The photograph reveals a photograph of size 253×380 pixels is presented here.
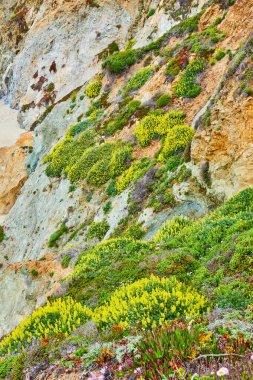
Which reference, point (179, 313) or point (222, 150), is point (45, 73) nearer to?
point (222, 150)

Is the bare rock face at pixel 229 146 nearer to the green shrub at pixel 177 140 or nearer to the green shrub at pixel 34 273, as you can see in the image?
the green shrub at pixel 177 140

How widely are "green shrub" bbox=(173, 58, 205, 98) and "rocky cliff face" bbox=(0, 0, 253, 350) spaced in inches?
15.0

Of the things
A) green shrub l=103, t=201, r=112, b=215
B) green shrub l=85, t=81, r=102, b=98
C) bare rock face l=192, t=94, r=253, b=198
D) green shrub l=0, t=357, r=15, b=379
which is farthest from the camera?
green shrub l=85, t=81, r=102, b=98

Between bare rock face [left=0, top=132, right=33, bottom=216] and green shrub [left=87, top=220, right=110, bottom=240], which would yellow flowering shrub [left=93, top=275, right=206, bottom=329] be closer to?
green shrub [left=87, top=220, right=110, bottom=240]

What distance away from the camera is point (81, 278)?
405 inches

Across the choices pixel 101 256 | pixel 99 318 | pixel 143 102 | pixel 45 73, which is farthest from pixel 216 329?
pixel 45 73

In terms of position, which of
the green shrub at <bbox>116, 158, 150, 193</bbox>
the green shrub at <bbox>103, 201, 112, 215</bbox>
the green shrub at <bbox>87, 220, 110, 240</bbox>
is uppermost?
the green shrub at <bbox>116, 158, 150, 193</bbox>

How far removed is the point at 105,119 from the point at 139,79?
12.9ft

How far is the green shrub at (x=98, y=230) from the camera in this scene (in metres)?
18.7

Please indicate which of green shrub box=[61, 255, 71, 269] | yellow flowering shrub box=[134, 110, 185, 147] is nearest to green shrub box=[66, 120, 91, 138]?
yellow flowering shrub box=[134, 110, 185, 147]

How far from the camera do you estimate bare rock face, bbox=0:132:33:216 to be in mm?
38125

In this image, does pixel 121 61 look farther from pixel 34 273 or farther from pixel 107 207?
pixel 34 273

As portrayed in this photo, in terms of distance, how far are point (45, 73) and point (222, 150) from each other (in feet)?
152

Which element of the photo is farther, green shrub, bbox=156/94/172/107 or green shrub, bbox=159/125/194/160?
green shrub, bbox=156/94/172/107
